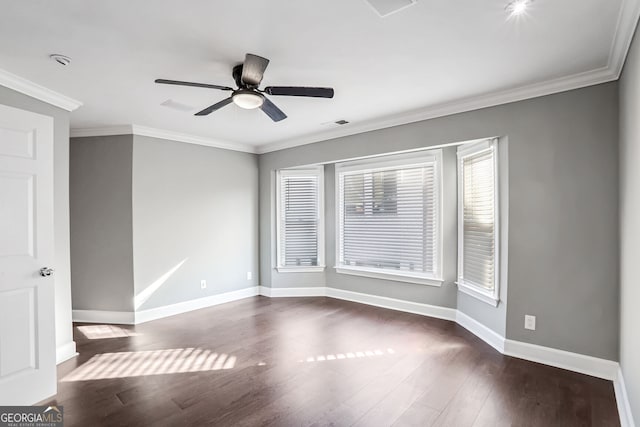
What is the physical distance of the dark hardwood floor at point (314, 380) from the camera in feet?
7.54

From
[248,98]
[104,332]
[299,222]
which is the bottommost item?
[104,332]

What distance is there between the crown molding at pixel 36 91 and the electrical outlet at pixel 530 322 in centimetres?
495

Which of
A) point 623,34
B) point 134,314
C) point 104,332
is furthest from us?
point 134,314

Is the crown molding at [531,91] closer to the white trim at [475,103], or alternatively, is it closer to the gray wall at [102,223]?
the white trim at [475,103]

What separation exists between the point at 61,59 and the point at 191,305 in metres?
3.51

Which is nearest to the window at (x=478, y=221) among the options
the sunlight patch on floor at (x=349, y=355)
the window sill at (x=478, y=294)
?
the window sill at (x=478, y=294)

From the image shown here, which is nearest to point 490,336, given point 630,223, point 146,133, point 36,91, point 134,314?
point 630,223

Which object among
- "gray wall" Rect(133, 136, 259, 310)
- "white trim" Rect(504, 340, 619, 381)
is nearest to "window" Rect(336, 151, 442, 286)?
"white trim" Rect(504, 340, 619, 381)

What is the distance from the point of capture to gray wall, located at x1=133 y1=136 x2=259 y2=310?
14.7 ft

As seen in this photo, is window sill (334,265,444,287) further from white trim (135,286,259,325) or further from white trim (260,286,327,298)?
white trim (135,286,259,325)

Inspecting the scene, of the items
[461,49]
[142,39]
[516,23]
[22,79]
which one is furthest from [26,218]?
[516,23]

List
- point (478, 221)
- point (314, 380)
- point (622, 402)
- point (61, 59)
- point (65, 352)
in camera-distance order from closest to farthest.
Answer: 1. point (622, 402)
2. point (61, 59)
3. point (314, 380)
4. point (65, 352)
5. point (478, 221)

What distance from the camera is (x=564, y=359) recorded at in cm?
296

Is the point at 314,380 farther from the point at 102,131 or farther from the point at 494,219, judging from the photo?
the point at 102,131
